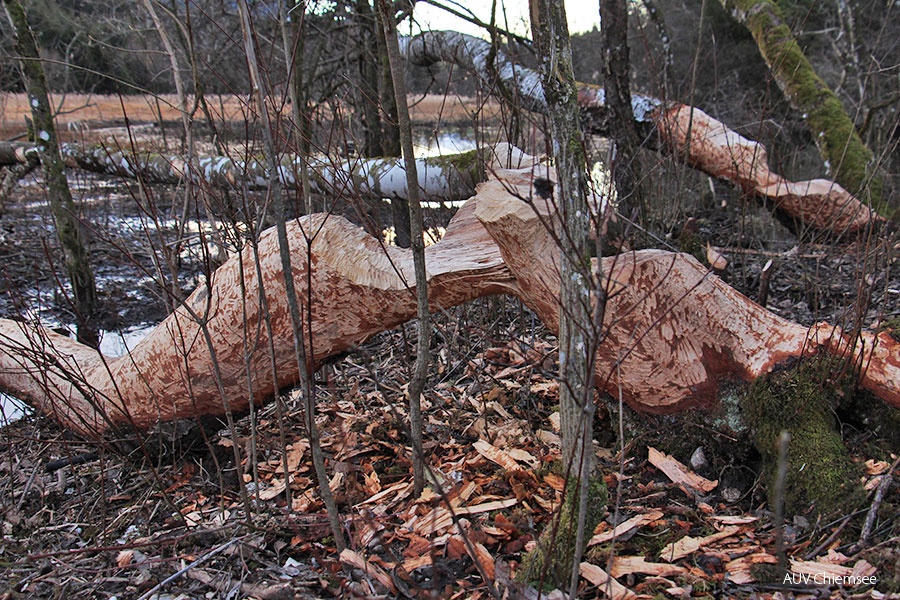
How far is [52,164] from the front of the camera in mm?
5496

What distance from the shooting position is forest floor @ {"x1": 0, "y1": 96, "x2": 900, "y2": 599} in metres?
2.10

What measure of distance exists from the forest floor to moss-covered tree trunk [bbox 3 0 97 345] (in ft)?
6.68

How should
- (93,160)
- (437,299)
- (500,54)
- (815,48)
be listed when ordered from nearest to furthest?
(437,299), (500,54), (93,160), (815,48)

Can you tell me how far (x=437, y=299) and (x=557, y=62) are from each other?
131 centimetres

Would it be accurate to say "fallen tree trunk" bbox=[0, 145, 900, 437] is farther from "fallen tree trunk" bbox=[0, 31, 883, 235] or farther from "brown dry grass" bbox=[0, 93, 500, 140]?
"fallen tree trunk" bbox=[0, 31, 883, 235]

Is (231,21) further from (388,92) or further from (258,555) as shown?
(258,555)

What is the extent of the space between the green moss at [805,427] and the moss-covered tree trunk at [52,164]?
4.72 meters

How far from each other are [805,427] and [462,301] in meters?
1.55

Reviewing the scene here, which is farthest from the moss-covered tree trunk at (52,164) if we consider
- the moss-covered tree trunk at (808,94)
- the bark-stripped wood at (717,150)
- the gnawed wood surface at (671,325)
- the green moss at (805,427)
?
the moss-covered tree trunk at (808,94)

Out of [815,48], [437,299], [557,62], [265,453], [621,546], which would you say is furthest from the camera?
[815,48]

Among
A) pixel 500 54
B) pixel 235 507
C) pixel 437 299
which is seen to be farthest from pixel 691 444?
pixel 500 54

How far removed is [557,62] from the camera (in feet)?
6.42

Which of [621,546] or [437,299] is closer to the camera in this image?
[621,546]

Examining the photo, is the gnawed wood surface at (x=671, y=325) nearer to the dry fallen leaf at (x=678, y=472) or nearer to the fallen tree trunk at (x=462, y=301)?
the fallen tree trunk at (x=462, y=301)
